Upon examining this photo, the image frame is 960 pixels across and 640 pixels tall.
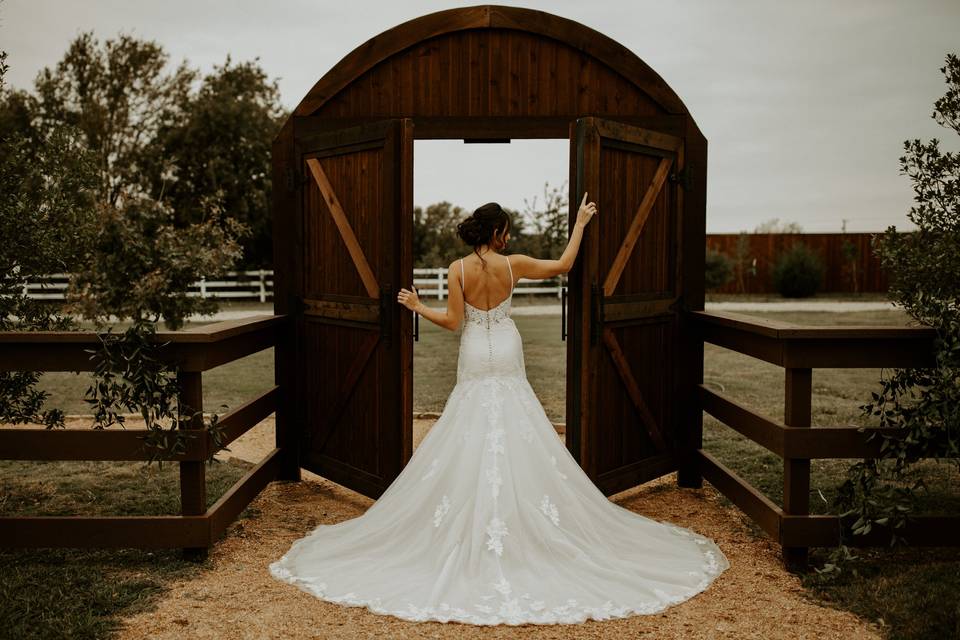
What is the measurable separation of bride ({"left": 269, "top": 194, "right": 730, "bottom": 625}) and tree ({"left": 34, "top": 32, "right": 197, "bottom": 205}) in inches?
1005

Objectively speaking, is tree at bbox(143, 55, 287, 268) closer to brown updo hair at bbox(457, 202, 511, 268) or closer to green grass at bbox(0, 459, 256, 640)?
green grass at bbox(0, 459, 256, 640)

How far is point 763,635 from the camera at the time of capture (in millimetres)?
3484

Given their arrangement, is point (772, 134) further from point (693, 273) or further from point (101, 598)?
point (101, 598)

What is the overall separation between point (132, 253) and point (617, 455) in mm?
8490

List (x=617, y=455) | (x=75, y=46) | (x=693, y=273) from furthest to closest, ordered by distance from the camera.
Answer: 1. (x=75, y=46)
2. (x=693, y=273)
3. (x=617, y=455)

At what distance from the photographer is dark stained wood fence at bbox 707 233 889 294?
98.2ft

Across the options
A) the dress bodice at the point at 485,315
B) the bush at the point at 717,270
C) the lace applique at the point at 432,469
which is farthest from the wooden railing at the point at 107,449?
the bush at the point at 717,270

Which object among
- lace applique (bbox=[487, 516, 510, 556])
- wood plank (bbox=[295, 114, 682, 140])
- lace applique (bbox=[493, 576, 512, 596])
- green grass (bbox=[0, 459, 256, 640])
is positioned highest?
wood plank (bbox=[295, 114, 682, 140])

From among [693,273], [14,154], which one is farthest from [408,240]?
A: [14,154]

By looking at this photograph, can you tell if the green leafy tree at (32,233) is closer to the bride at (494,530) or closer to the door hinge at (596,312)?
the bride at (494,530)

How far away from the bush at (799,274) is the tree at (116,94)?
21470 millimetres

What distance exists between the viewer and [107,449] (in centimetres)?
423

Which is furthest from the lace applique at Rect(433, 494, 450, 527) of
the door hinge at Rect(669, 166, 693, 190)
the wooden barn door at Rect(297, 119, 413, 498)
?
the door hinge at Rect(669, 166, 693, 190)

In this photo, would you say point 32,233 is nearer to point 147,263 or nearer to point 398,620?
point 398,620
